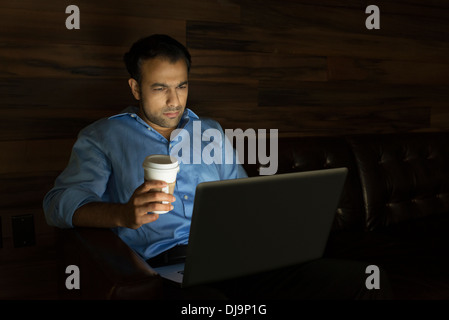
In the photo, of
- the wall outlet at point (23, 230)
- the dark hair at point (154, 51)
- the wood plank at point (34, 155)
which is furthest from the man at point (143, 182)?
the wall outlet at point (23, 230)

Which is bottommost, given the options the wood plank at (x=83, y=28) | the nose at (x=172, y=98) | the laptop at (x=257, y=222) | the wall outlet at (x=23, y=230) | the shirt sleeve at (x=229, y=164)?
the wall outlet at (x=23, y=230)

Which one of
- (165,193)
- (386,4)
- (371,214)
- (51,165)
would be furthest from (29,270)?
(386,4)

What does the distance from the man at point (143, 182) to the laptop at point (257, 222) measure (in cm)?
20

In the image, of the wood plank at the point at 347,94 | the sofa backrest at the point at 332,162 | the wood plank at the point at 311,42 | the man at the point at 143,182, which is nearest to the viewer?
the man at the point at 143,182

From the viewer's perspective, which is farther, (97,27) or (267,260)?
(97,27)

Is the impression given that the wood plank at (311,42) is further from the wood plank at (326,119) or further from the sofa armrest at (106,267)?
the sofa armrest at (106,267)

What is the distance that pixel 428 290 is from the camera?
65.8 inches

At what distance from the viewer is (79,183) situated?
5.20 ft

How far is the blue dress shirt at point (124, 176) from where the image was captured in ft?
5.15

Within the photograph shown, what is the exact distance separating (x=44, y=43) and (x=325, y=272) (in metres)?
1.48

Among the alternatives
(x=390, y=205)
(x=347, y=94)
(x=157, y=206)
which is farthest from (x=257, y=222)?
(x=347, y=94)

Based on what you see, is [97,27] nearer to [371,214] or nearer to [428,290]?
A: [371,214]

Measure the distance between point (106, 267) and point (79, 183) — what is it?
45cm

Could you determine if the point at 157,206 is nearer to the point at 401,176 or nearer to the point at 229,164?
the point at 229,164
